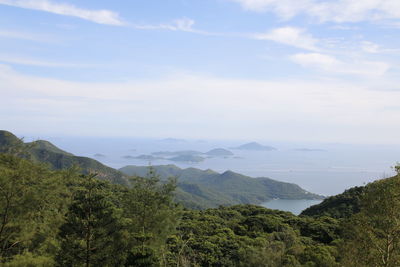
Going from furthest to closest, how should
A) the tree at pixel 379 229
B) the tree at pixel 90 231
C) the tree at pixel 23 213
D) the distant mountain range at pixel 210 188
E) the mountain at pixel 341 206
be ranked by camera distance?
the distant mountain range at pixel 210 188, the mountain at pixel 341 206, the tree at pixel 23 213, the tree at pixel 90 231, the tree at pixel 379 229

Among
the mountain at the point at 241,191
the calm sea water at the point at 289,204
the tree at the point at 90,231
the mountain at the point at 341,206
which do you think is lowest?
the calm sea water at the point at 289,204

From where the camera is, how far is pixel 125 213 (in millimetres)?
17766

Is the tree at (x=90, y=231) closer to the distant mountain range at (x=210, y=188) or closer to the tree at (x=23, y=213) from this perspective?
the tree at (x=23, y=213)

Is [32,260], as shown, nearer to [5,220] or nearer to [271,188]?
[5,220]

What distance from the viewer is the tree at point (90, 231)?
13.6m

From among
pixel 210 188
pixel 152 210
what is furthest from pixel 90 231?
pixel 210 188

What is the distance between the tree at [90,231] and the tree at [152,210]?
58.3 inches

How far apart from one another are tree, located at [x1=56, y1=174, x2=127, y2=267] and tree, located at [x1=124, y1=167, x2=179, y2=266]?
58.3 inches

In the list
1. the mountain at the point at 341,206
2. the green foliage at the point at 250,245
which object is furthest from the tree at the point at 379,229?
the mountain at the point at 341,206

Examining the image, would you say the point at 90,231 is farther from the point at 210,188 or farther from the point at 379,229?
the point at 210,188

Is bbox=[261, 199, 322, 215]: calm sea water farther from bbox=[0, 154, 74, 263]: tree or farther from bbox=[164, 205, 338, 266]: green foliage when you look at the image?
bbox=[0, 154, 74, 263]: tree

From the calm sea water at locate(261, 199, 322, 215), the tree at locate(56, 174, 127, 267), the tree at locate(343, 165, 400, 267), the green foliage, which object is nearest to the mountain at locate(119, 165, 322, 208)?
the calm sea water at locate(261, 199, 322, 215)

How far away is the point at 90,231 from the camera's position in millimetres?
14211

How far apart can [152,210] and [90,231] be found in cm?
437
